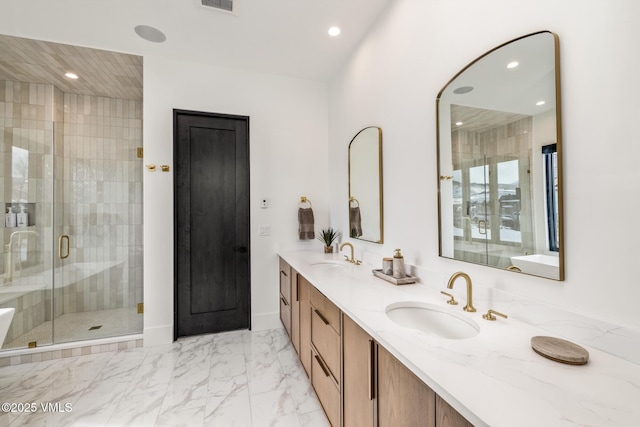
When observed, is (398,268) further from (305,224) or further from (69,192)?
(69,192)

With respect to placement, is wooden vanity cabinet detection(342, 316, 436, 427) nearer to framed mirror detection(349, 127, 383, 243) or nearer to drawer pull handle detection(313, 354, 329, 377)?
drawer pull handle detection(313, 354, 329, 377)

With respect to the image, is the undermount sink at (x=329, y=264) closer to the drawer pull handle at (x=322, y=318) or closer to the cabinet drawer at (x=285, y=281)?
the cabinet drawer at (x=285, y=281)

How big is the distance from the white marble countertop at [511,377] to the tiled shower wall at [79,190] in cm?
328

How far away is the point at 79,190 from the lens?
3.16 metres

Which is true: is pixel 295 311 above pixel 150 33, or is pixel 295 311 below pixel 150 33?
below

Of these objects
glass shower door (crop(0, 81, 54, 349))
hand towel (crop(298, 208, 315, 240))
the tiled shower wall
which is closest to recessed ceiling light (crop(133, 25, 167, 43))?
the tiled shower wall

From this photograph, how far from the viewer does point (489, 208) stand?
1.30 metres

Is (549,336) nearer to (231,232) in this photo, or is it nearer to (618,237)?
(618,237)

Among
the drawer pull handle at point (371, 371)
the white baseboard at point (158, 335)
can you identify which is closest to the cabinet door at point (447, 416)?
the drawer pull handle at point (371, 371)

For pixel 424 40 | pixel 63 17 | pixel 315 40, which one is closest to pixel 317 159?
pixel 315 40

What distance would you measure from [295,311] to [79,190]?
2.91 meters

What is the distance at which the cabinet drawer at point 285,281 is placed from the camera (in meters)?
2.49

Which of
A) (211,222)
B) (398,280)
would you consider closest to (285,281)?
(211,222)

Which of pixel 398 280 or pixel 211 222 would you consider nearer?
pixel 398 280
